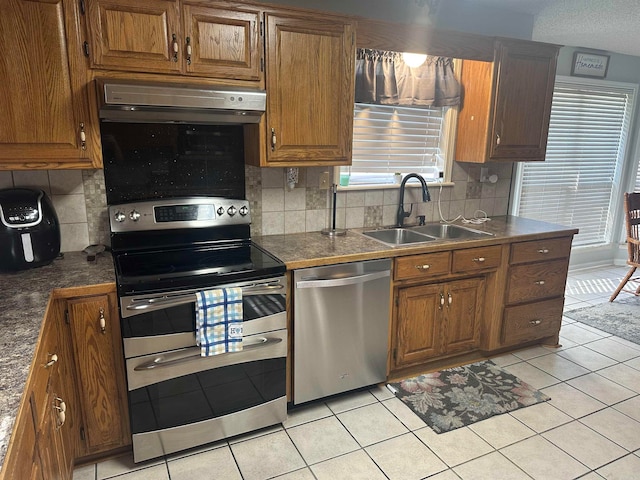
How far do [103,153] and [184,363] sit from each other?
1.15 metres

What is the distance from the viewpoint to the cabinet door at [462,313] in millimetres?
2777

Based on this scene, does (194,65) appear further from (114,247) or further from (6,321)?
(6,321)

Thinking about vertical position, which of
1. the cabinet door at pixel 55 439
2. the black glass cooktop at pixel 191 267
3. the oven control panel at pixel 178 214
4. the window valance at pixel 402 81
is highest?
the window valance at pixel 402 81

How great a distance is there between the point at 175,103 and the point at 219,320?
974mm

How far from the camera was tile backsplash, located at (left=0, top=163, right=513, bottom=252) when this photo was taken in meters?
2.30

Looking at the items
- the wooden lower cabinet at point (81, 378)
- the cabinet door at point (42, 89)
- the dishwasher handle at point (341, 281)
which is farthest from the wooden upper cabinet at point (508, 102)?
the wooden lower cabinet at point (81, 378)

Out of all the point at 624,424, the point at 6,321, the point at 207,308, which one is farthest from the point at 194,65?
the point at 624,424

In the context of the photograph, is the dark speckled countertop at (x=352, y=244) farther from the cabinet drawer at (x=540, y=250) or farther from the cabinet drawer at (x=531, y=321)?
the cabinet drawer at (x=531, y=321)

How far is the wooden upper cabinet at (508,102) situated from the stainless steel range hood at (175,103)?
63.8 inches

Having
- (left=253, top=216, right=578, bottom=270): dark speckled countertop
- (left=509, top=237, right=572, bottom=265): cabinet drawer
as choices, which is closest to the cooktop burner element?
(left=253, top=216, right=578, bottom=270): dark speckled countertop

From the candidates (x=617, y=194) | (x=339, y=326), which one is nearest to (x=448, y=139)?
(x=339, y=326)

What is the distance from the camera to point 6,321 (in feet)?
5.00

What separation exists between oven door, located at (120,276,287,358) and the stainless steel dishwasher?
0.79ft

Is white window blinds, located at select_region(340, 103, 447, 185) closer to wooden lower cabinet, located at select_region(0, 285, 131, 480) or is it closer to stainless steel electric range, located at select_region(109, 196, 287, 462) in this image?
stainless steel electric range, located at select_region(109, 196, 287, 462)
